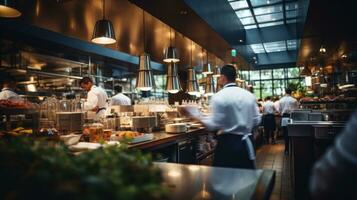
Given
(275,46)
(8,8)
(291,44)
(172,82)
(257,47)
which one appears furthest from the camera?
(275,46)

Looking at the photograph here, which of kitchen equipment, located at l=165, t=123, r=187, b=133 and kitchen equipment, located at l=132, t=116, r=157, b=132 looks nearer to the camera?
kitchen equipment, located at l=132, t=116, r=157, b=132

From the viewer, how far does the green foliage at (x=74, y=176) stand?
2.23ft

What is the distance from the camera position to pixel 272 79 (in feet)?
58.1

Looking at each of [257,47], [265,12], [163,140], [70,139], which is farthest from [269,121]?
[70,139]

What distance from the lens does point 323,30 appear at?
5477 millimetres

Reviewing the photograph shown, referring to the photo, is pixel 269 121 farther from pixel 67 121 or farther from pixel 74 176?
pixel 74 176

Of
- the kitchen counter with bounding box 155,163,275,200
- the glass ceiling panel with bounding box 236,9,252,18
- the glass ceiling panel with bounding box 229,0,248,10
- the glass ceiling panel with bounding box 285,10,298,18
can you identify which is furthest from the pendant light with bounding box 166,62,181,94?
the glass ceiling panel with bounding box 285,10,298,18

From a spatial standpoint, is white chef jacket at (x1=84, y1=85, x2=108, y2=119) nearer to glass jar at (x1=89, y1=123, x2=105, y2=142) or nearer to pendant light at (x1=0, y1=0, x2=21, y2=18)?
glass jar at (x1=89, y1=123, x2=105, y2=142)

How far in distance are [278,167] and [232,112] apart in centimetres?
376

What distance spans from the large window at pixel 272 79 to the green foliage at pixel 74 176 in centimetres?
1699

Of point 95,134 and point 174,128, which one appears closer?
point 95,134

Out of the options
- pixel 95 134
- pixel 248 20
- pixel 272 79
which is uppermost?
pixel 248 20

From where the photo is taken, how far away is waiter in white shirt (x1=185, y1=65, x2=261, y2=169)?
261cm

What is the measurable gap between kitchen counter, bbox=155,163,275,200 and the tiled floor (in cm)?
267
